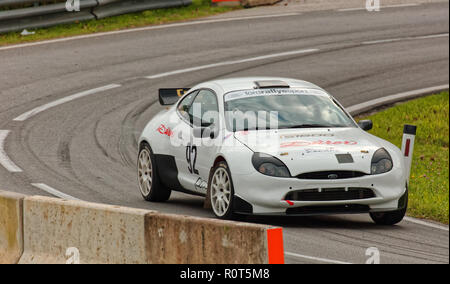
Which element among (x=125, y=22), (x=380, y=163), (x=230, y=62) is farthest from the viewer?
(x=125, y=22)

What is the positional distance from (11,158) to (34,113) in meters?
3.39

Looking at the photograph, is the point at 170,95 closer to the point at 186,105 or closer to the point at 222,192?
the point at 186,105

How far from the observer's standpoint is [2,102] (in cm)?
1773

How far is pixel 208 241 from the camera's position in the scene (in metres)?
6.75

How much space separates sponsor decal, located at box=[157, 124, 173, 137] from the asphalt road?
88 centimetres

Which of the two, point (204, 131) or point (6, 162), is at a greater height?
point (204, 131)

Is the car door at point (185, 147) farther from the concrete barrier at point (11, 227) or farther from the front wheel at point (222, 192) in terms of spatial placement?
the concrete barrier at point (11, 227)

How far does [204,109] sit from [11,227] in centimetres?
353

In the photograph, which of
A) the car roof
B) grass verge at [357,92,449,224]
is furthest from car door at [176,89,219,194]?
grass verge at [357,92,449,224]

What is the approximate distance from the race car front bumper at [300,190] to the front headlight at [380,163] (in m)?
0.05

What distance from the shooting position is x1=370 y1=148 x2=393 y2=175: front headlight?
9.76 metres

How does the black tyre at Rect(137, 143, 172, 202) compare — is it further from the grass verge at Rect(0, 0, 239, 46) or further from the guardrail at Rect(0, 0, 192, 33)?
the grass verge at Rect(0, 0, 239, 46)

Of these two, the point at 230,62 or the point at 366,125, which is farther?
the point at 230,62

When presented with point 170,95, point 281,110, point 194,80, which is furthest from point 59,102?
point 281,110
